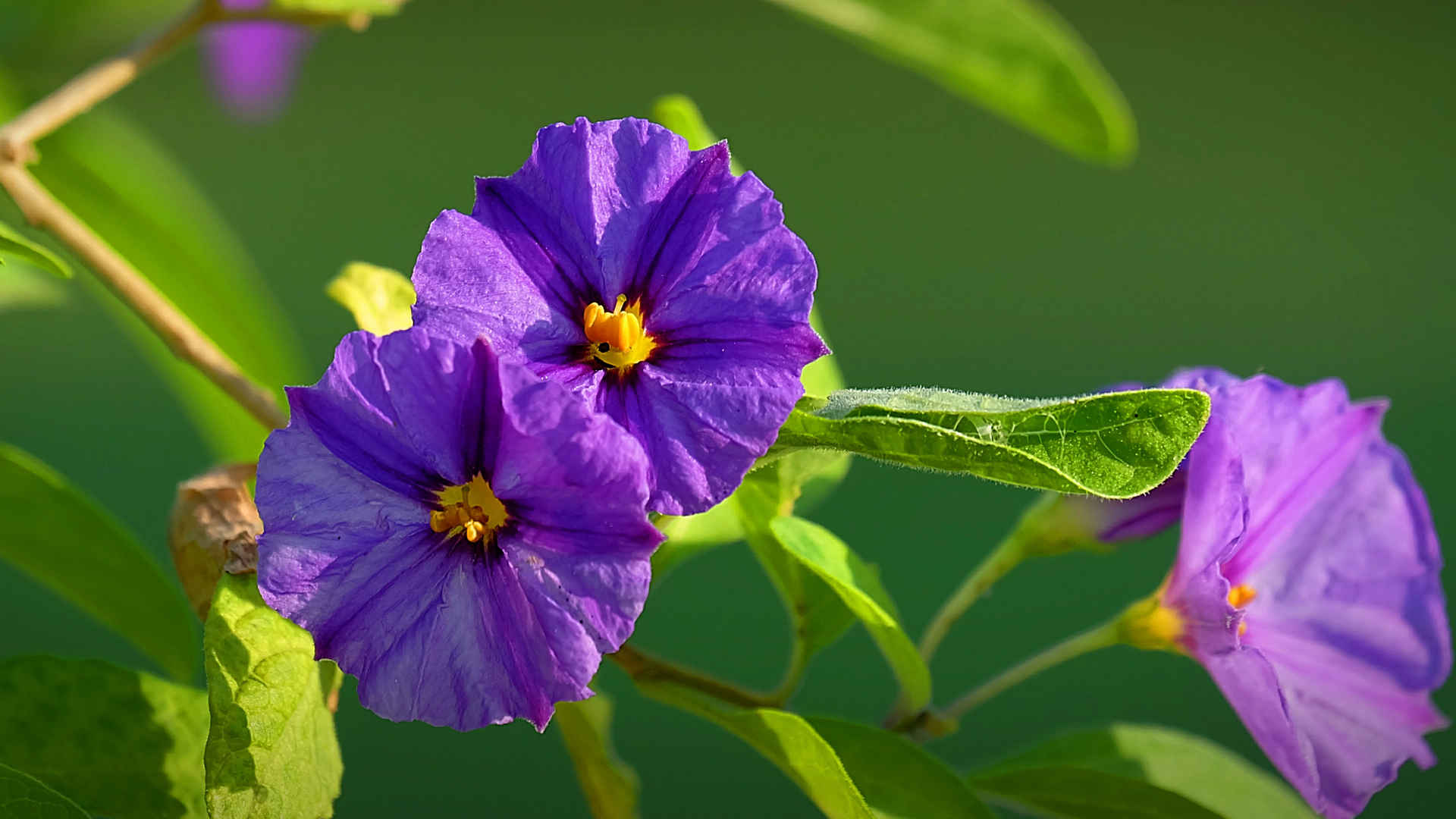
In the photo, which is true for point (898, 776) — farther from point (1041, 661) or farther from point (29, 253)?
point (29, 253)

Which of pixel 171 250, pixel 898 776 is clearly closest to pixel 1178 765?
pixel 898 776

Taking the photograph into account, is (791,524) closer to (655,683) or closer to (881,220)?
(655,683)

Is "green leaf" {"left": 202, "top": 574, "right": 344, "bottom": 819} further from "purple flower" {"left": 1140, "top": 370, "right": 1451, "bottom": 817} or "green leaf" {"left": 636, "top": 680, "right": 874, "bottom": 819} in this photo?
"purple flower" {"left": 1140, "top": 370, "right": 1451, "bottom": 817}

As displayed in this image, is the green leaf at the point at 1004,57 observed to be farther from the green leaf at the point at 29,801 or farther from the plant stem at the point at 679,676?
the green leaf at the point at 29,801

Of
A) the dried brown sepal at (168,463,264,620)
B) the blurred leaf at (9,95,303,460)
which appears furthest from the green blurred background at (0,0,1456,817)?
the dried brown sepal at (168,463,264,620)

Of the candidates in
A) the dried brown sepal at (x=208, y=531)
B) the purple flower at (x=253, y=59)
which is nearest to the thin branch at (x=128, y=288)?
the dried brown sepal at (x=208, y=531)

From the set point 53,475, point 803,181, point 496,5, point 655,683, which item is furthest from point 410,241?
point 655,683
